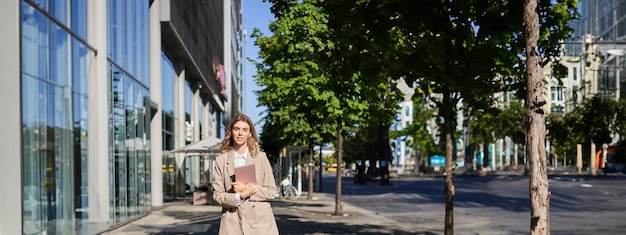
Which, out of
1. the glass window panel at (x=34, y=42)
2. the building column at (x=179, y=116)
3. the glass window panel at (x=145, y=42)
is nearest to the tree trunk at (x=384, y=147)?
the building column at (x=179, y=116)

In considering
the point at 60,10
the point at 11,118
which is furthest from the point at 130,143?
the point at 11,118

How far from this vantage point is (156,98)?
29562mm

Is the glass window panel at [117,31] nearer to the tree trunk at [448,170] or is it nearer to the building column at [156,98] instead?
the building column at [156,98]

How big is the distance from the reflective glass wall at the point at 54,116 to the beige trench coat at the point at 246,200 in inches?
233

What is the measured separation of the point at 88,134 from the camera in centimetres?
1661

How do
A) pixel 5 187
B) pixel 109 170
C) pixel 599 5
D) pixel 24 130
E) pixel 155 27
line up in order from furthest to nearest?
pixel 599 5
pixel 155 27
pixel 109 170
pixel 24 130
pixel 5 187

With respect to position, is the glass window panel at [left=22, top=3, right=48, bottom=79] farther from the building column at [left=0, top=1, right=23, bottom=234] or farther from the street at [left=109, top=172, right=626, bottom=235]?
the street at [left=109, top=172, right=626, bottom=235]

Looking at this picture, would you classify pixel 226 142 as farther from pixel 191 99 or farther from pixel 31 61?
pixel 191 99

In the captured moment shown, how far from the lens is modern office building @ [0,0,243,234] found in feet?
37.1

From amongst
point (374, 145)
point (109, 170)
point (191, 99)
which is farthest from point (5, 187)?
point (374, 145)

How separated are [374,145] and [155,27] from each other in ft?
160

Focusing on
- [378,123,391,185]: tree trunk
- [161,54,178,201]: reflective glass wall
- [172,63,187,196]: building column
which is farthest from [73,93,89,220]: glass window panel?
[378,123,391,185]: tree trunk

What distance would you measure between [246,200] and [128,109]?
51.4 ft

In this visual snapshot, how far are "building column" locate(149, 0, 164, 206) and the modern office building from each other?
0.11 feet
